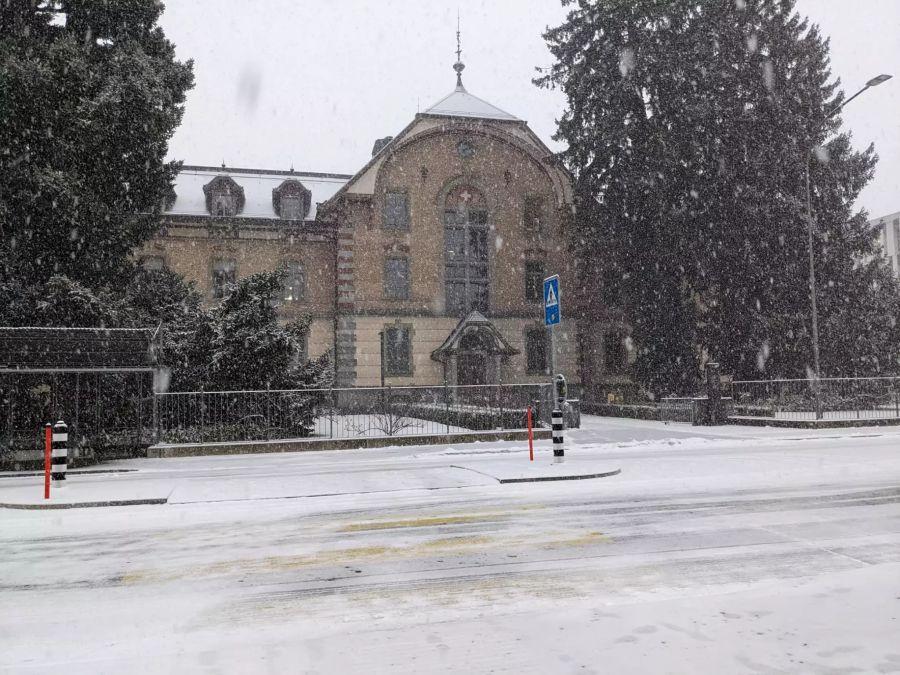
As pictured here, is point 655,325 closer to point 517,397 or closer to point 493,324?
point 493,324

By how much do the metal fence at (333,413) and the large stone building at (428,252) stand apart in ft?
48.9

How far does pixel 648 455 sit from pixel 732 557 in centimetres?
936

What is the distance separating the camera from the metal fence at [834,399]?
23047mm

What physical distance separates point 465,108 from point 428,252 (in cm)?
821

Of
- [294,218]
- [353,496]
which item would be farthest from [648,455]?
[294,218]

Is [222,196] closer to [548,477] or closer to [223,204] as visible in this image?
[223,204]

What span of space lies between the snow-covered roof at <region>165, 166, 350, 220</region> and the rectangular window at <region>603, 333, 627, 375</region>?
57.2 ft

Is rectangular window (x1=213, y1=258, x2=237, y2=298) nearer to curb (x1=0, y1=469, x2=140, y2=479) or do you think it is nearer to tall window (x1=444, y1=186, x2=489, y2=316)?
tall window (x1=444, y1=186, x2=489, y2=316)

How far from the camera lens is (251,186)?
42656 mm

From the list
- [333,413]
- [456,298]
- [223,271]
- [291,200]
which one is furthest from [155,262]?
[333,413]

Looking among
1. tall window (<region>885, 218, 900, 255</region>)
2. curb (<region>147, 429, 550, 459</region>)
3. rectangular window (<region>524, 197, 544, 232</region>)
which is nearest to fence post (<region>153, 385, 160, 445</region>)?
curb (<region>147, 429, 550, 459</region>)

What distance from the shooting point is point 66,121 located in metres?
18.4

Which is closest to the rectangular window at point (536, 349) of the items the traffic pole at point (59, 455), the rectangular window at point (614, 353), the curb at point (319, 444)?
the rectangular window at point (614, 353)

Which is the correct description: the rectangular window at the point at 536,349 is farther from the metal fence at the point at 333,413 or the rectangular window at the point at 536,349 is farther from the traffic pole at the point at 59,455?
the traffic pole at the point at 59,455
